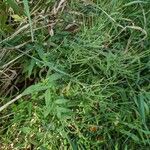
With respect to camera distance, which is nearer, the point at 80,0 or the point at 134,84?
the point at 134,84

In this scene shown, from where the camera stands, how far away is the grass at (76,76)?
1.83m

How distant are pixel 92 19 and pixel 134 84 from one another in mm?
367

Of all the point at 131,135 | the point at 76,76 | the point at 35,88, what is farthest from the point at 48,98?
the point at 131,135

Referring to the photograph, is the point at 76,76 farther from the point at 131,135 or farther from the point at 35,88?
the point at 131,135

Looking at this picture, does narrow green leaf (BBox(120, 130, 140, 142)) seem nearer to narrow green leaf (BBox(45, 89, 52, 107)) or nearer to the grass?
the grass

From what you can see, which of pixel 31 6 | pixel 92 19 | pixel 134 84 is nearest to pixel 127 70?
pixel 134 84

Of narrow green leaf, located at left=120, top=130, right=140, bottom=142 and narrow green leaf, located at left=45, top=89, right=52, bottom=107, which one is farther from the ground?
narrow green leaf, located at left=45, top=89, right=52, bottom=107

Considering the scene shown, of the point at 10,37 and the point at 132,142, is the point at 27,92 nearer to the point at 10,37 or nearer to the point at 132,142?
the point at 10,37

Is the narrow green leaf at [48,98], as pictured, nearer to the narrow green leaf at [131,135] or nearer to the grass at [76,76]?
the grass at [76,76]

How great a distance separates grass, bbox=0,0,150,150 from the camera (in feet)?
6.00

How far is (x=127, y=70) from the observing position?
1.91 m

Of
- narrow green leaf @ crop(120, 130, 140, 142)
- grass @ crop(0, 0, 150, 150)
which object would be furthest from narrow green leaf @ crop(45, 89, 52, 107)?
narrow green leaf @ crop(120, 130, 140, 142)

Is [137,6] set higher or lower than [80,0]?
lower

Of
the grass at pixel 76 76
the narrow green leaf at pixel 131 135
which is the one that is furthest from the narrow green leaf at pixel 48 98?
the narrow green leaf at pixel 131 135
